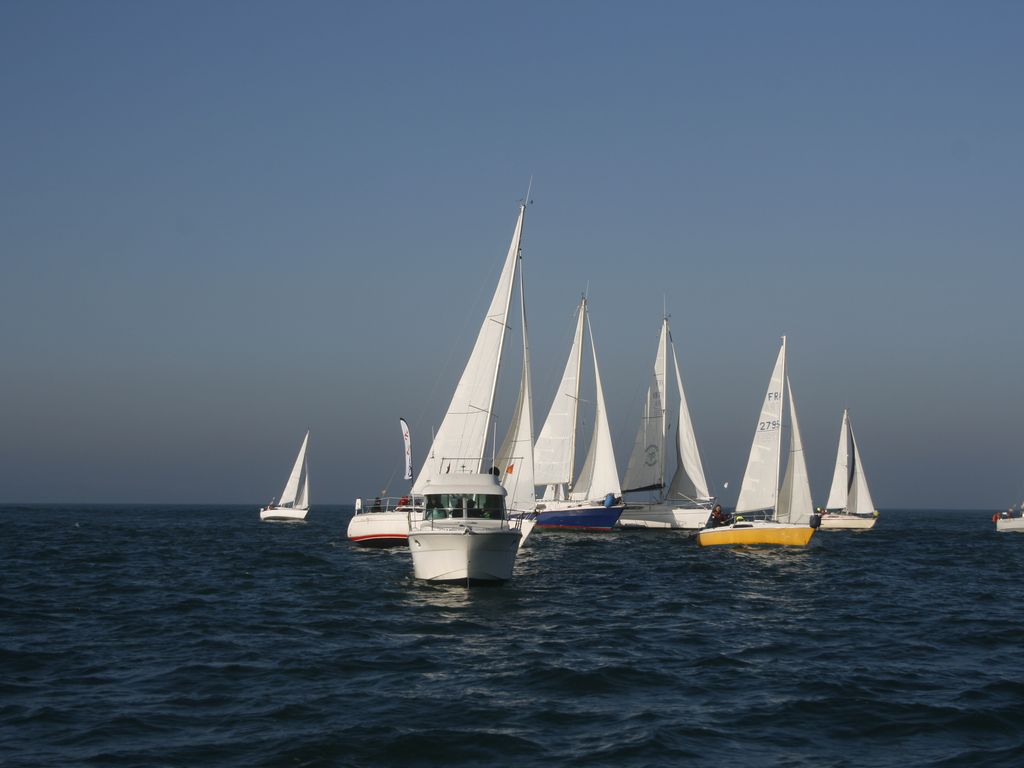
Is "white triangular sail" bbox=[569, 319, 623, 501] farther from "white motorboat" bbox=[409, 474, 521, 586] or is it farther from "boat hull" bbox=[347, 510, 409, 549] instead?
"white motorboat" bbox=[409, 474, 521, 586]

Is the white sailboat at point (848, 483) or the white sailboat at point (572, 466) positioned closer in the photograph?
the white sailboat at point (572, 466)

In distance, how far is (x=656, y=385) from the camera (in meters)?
82.2

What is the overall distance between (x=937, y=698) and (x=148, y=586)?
2697 cm

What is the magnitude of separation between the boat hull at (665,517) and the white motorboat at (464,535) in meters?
48.5

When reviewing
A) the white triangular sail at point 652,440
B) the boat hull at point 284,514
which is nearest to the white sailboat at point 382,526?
the white triangular sail at point 652,440

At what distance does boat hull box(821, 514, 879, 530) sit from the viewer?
85188 mm

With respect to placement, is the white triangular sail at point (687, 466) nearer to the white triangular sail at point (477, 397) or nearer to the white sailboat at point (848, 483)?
the white sailboat at point (848, 483)

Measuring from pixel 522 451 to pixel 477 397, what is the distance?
14152 mm

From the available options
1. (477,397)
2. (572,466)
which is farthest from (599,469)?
(477,397)

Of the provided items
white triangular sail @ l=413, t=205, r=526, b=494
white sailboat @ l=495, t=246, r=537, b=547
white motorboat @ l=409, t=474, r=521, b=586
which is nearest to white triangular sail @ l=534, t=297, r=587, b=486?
white sailboat @ l=495, t=246, r=537, b=547

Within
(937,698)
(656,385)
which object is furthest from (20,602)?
(656,385)

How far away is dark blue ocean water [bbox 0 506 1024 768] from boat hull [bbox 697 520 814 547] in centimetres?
1103

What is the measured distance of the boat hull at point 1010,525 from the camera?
284ft

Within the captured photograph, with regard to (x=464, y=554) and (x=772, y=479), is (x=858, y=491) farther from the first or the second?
(x=464, y=554)
